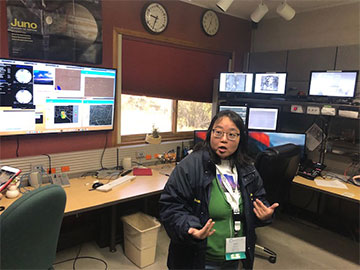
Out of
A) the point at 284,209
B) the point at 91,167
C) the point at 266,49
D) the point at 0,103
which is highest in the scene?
the point at 266,49

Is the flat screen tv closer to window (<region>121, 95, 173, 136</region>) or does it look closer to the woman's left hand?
window (<region>121, 95, 173, 136</region>)

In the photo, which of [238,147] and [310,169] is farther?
[310,169]

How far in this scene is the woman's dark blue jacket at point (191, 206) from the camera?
1304 mm

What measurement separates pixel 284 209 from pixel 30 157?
316 cm

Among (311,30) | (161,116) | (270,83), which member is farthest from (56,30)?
(311,30)

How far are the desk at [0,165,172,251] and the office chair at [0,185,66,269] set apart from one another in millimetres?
709

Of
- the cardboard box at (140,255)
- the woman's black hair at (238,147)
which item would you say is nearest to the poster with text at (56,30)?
the woman's black hair at (238,147)

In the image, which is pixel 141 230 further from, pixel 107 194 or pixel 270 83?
pixel 270 83

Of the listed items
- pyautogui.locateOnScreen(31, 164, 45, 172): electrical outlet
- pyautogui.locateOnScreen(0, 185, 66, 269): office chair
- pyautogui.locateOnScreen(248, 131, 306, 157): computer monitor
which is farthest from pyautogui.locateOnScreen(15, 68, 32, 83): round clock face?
pyautogui.locateOnScreen(248, 131, 306, 157): computer monitor

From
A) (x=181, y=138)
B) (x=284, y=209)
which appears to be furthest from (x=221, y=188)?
(x=284, y=209)

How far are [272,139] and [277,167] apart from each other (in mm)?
1025

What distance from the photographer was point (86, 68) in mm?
2562

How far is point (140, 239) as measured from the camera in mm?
2396

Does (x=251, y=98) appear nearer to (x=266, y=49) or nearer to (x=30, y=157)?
(x=266, y=49)
